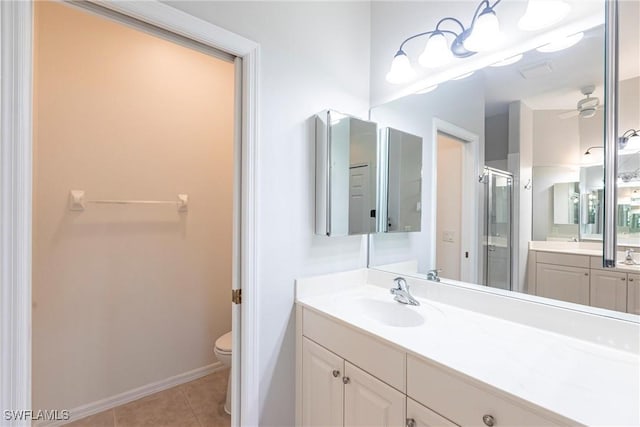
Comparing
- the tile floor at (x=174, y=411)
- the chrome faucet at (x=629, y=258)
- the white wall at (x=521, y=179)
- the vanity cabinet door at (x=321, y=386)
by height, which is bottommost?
the tile floor at (x=174, y=411)

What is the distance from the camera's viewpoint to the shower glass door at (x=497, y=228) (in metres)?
1.29

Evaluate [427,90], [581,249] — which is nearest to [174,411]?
[581,249]

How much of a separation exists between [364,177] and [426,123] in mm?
463

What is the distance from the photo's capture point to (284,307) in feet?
4.80

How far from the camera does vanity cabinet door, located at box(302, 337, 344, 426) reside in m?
1.23

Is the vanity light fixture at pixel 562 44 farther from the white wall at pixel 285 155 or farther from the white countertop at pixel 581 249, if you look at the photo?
the white wall at pixel 285 155

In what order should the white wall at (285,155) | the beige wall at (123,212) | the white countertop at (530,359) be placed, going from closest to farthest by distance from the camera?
the white countertop at (530,359) < the white wall at (285,155) < the beige wall at (123,212)

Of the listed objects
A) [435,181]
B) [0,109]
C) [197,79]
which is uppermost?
[197,79]

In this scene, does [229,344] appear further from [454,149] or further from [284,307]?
[454,149]

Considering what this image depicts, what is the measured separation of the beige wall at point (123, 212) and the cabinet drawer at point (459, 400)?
187 centimetres

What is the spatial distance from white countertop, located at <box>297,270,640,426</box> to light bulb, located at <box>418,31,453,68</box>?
1.14 metres

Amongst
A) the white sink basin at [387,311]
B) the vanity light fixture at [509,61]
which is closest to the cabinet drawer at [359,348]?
the white sink basin at [387,311]

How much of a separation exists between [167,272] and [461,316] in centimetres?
196

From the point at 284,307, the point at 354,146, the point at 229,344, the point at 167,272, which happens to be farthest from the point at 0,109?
the point at 229,344
